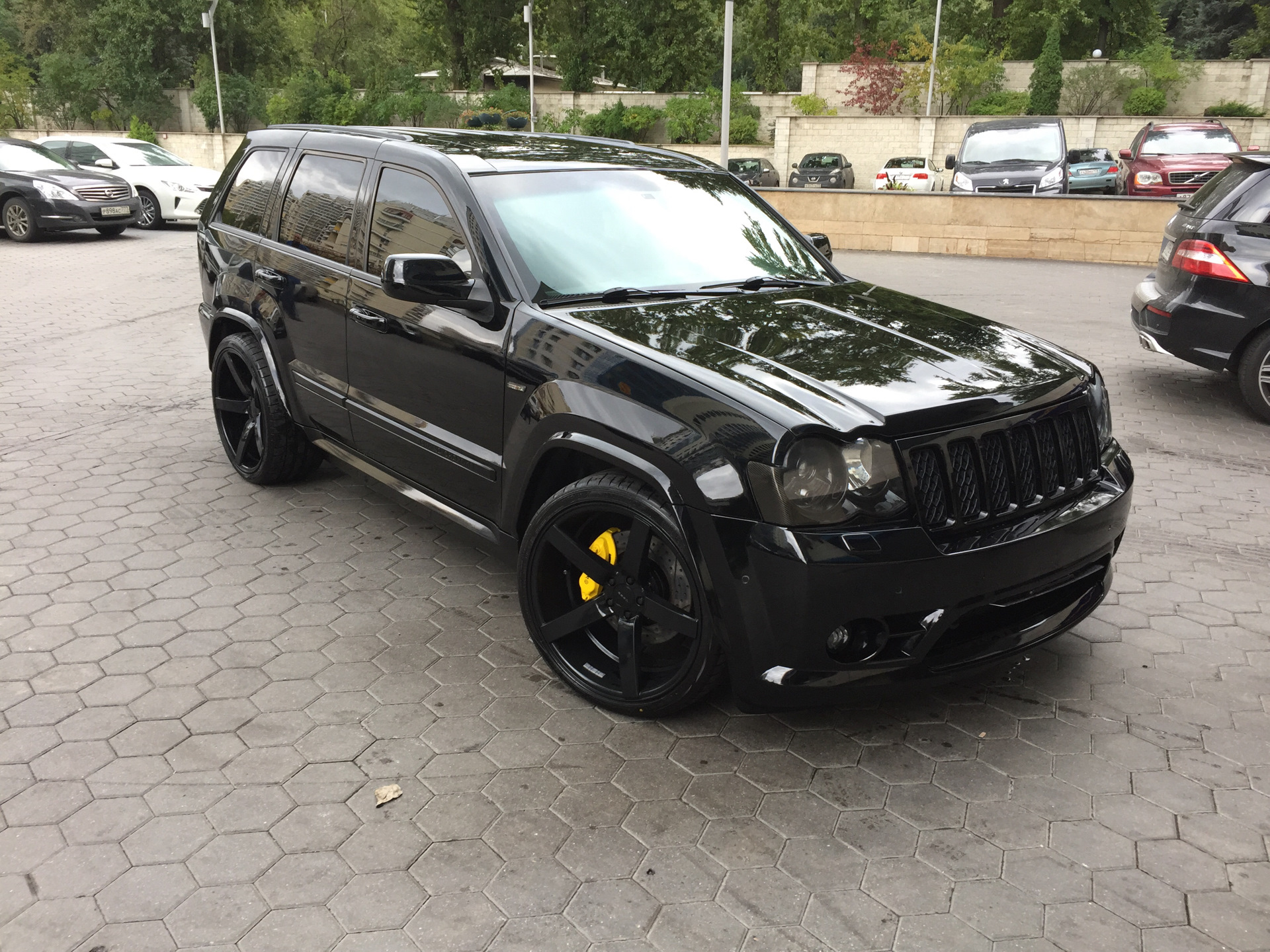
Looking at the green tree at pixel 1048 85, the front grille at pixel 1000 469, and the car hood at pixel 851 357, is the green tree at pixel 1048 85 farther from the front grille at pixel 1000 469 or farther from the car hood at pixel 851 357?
the front grille at pixel 1000 469

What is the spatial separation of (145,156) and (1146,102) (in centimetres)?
3611

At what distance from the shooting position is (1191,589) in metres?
4.64

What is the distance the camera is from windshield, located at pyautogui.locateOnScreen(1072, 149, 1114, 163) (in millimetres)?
26812

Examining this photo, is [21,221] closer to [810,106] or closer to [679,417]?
[679,417]

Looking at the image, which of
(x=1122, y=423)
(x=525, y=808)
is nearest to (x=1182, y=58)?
Answer: (x=1122, y=423)

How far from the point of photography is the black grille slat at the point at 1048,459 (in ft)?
10.7

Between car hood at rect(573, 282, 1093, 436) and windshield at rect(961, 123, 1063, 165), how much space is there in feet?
57.0

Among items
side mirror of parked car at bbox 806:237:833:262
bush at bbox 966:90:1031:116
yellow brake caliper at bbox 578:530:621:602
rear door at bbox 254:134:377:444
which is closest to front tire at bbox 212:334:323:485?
rear door at bbox 254:134:377:444

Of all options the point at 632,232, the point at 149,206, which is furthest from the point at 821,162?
the point at 632,232

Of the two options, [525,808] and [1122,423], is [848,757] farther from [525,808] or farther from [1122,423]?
[1122,423]

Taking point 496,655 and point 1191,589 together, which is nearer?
point 496,655

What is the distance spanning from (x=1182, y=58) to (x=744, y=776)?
160ft

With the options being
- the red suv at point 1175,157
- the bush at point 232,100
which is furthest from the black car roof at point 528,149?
the bush at point 232,100

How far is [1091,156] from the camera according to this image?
27.5 m
